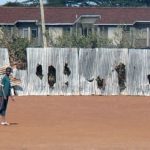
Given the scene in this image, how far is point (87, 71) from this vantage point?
34188 mm

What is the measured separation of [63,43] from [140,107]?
48.3 feet

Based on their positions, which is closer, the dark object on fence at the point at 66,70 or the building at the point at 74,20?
the dark object on fence at the point at 66,70

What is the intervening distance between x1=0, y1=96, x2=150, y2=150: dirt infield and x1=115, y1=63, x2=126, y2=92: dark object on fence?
1.95m

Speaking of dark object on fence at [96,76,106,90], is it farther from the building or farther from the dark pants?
the building

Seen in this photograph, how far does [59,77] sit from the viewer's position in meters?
34.2

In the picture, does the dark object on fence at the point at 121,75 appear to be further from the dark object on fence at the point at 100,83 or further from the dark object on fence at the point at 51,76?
the dark object on fence at the point at 51,76

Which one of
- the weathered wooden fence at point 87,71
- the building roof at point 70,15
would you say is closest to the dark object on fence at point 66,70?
the weathered wooden fence at point 87,71

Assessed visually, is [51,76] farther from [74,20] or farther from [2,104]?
[74,20]

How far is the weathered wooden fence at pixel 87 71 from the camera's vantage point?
33969 millimetres

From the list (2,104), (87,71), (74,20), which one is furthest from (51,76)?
(74,20)

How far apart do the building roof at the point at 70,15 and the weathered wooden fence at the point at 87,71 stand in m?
26.1

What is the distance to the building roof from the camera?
61.0 metres

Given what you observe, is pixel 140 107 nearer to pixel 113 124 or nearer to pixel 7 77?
pixel 113 124

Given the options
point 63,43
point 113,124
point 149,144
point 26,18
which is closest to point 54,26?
point 26,18
